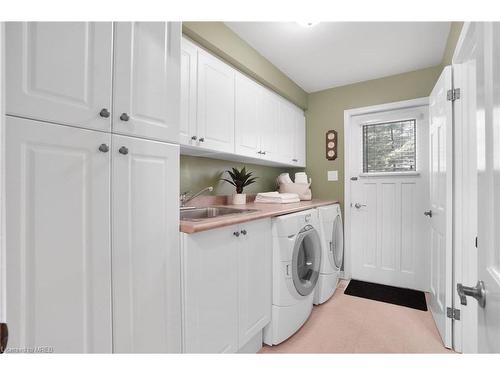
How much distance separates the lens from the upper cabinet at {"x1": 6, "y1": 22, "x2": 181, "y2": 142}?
0.69 metres

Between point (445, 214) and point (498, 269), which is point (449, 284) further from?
point (498, 269)

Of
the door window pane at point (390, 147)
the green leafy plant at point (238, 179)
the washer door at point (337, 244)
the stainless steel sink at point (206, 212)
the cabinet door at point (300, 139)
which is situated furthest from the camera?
the cabinet door at point (300, 139)

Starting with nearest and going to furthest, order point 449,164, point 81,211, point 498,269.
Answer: point 498,269, point 81,211, point 449,164

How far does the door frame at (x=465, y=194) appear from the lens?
1.50 metres

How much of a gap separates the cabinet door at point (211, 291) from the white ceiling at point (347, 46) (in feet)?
5.55

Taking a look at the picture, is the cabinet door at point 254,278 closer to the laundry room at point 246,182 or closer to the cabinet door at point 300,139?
the laundry room at point 246,182

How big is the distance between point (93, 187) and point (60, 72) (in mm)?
382

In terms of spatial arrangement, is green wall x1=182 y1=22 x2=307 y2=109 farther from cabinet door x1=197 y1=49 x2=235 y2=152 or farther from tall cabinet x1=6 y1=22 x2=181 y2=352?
tall cabinet x1=6 y1=22 x2=181 y2=352

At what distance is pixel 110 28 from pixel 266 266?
150cm

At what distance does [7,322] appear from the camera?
0.67 m

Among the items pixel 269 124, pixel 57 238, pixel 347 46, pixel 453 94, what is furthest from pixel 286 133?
pixel 57 238

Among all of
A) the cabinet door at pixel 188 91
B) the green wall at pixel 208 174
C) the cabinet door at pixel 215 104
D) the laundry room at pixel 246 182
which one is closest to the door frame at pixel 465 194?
the laundry room at pixel 246 182

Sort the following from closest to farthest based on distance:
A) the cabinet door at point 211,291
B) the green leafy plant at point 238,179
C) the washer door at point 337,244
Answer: the cabinet door at point 211,291
the green leafy plant at point 238,179
the washer door at point 337,244
